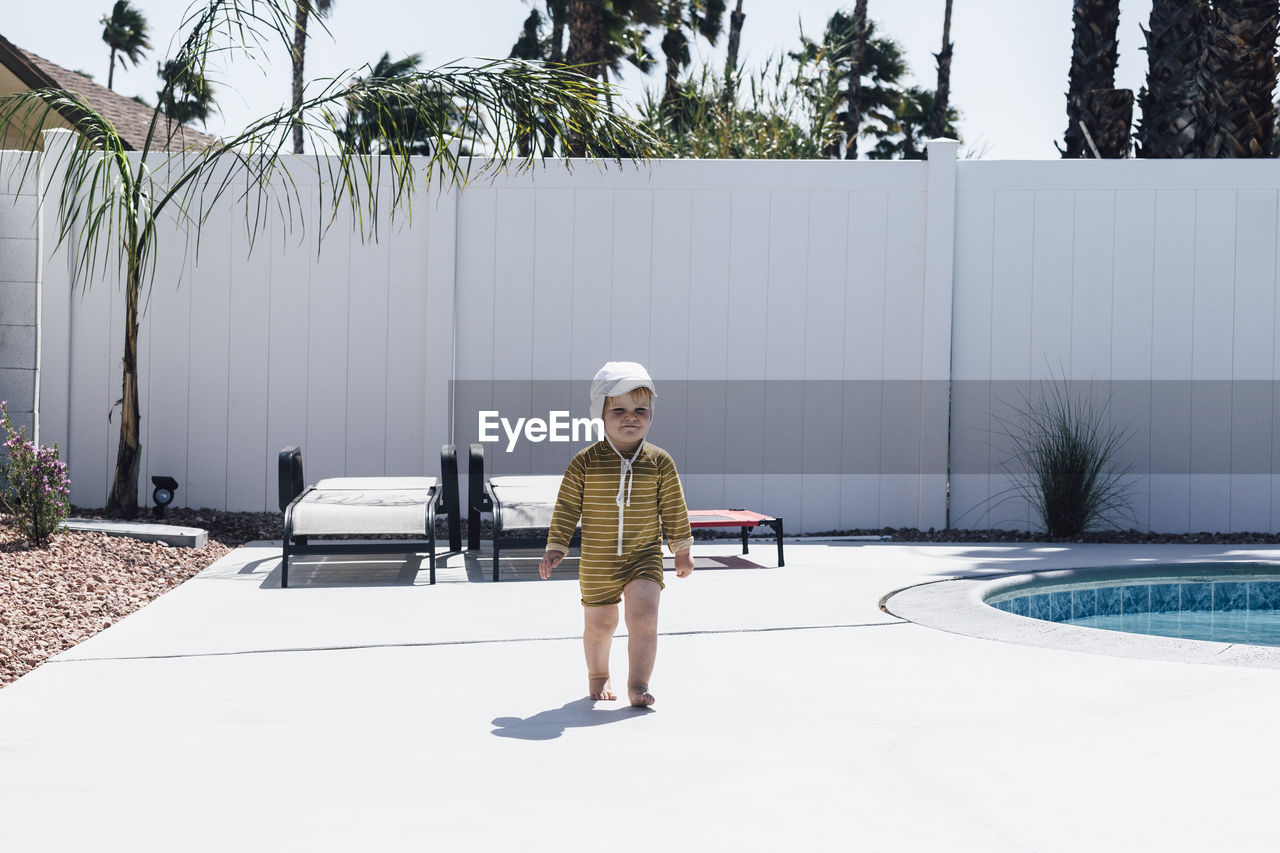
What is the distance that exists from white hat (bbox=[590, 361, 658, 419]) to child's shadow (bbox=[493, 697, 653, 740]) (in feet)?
3.04

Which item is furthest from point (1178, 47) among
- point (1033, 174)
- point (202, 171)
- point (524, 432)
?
point (202, 171)

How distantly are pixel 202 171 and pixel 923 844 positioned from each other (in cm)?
753

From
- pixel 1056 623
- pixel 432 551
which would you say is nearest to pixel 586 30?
pixel 432 551

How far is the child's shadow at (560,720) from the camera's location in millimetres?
3578

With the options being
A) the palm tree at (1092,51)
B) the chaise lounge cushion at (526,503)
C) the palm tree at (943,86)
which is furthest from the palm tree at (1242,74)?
the palm tree at (943,86)

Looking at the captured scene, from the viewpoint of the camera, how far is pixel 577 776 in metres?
3.16

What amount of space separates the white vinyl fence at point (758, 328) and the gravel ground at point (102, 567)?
23 cm

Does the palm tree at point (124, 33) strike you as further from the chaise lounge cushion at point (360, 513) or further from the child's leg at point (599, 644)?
the child's leg at point (599, 644)

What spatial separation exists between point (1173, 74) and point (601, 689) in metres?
10.8

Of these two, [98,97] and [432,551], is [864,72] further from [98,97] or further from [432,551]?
[432,551]

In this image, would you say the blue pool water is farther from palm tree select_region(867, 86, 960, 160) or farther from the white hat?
palm tree select_region(867, 86, 960, 160)

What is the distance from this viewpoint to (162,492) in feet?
28.3

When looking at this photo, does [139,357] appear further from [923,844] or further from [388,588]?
[923,844]

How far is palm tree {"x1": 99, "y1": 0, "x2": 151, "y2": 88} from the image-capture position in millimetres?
37875
